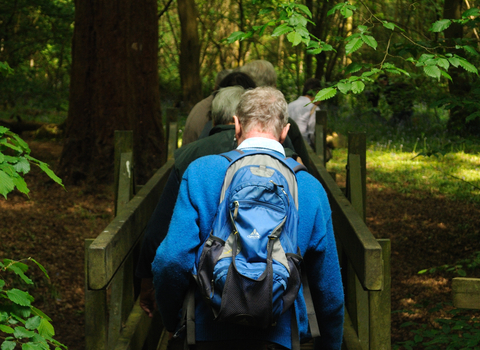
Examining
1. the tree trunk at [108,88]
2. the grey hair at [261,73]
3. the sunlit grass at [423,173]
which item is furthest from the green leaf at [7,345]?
the sunlit grass at [423,173]

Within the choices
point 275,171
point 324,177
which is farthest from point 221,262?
point 324,177

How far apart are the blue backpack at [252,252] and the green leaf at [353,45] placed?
1667mm

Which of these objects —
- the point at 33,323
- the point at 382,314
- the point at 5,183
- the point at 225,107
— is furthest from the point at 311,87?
the point at 33,323

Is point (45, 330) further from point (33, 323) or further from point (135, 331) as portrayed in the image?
point (135, 331)

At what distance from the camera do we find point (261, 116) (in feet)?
7.24

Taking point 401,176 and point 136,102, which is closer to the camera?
point 136,102

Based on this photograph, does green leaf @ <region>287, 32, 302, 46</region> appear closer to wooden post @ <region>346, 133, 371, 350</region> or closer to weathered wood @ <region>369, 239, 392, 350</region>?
wooden post @ <region>346, 133, 371, 350</region>

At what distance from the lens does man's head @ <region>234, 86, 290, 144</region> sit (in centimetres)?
221

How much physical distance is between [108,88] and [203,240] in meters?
6.38

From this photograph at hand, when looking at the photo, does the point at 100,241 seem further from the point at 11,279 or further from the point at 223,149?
the point at 11,279

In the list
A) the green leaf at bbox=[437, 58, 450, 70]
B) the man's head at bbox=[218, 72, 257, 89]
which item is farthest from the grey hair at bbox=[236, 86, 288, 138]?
the man's head at bbox=[218, 72, 257, 89]

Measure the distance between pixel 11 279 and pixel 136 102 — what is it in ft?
11.7

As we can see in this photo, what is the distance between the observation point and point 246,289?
1.70 meters

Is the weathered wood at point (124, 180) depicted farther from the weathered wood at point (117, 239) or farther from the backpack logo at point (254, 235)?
the backpack logo at point (254, 235)
